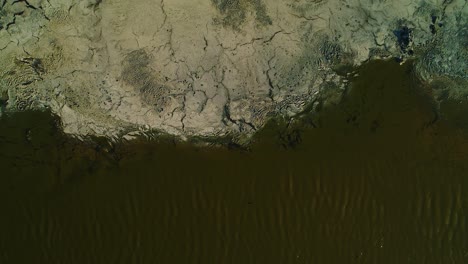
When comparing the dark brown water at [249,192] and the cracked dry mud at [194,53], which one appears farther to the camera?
the dark brown water at [249,192]

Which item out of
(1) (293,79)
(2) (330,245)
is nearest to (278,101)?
(1) (293,79)

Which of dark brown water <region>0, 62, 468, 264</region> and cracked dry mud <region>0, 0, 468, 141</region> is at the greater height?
cracked dry mud <region>0, 0, 468, 141</region>

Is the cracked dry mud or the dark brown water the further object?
the dark brown water

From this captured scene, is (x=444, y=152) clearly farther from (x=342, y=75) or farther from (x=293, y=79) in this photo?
(x=293, y=79)

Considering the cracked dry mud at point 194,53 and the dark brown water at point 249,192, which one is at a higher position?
the cracked dry mud at point 194,53

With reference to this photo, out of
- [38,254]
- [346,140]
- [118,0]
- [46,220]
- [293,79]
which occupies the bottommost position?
[38,254]
